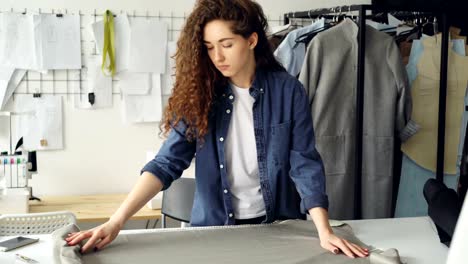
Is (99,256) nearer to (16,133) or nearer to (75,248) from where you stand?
(75,248)

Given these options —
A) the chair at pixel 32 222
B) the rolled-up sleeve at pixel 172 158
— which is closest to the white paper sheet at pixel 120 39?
the chair at pixel 32 222

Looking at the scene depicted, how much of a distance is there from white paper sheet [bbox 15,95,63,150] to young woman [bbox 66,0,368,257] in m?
1.69

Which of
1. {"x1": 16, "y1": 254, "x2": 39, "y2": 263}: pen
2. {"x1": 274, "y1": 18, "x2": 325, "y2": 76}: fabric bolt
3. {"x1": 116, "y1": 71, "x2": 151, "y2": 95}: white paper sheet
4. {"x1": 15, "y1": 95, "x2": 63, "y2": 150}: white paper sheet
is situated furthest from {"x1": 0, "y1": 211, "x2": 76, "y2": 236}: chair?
{"x1": 274, "y1": 18, "x2": 325, "y2": 76}: fabric bolt

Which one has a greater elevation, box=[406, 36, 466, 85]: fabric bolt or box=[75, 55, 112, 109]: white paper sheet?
box=[406, 36, 466, 85]: fabric bolt

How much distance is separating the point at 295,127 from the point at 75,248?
68cm

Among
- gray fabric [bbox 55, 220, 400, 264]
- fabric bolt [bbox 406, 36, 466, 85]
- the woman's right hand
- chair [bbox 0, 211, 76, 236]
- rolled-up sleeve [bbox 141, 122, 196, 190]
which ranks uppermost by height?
fabric bolt [bbox 406, 36, 466, 85]

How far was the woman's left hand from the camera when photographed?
1321mm

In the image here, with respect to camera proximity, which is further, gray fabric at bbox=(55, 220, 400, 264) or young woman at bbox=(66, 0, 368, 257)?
young woman at bbox=(66, 0, 368, 257)

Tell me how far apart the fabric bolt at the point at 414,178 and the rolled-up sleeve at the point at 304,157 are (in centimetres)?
141

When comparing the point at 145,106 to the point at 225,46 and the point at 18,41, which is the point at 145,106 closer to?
the point at 18,41

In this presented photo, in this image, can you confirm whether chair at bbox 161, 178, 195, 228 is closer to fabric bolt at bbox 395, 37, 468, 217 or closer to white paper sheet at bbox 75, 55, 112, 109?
white paper sheet at bbox 75, 55, 112, 109

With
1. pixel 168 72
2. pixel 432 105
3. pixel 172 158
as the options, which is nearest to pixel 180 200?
pixel 172 158

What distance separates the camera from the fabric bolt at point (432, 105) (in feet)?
9.04

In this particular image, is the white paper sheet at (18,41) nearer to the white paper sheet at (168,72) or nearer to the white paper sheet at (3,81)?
the white paper sheet at (3,81)
